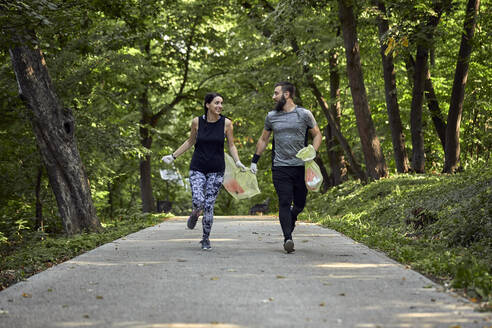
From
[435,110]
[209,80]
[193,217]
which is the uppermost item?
[209,80]

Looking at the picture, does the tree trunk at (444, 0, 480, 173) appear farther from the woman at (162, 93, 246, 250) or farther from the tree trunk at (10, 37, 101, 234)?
the tree trunk at (10, 37, 101, 234)

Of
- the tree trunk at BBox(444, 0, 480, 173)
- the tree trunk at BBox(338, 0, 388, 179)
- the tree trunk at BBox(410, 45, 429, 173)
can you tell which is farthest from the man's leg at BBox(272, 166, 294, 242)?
the tree trunk at BBox(410, 45, 429, 173)

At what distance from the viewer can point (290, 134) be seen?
8898 mm

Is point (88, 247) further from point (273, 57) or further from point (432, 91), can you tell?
point (273, 57)

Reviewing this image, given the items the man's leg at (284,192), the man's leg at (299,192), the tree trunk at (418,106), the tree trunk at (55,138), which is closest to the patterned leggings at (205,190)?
the man's leg at (284,192)

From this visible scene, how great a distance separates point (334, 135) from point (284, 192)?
60.0 feet

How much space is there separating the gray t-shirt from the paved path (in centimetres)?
133

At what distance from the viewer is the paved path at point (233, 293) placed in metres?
4.76

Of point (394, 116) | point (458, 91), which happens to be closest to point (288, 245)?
point (458, 91)

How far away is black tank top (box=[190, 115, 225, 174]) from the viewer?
913 cm

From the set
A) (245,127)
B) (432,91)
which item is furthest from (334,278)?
(245,127)

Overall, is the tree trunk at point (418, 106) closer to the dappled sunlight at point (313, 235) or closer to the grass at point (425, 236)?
the grass at point (425, 236)

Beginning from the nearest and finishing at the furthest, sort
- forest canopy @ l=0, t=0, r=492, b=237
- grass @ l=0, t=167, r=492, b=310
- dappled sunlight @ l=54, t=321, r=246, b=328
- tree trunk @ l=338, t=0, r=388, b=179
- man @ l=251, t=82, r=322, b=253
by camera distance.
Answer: dappled sunlight @ l=54, t=321, r=246, b=328, grass @ l=0, t=167, r=492, b=310, man @ l=251, t=82, r=322, b=253, forest canopy @ l=0, t=0, r=492, b=237, tree trunk @ l=338, t=0, r=388, b=179

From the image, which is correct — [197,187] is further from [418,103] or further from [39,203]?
[418,103]
